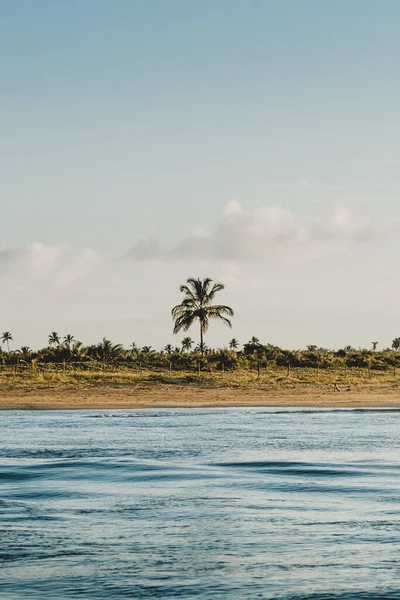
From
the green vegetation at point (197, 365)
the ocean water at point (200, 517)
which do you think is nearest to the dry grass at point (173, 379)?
the green vegetation at point (197, 365)

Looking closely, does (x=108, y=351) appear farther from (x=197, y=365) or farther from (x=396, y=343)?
(x=396, y=343)

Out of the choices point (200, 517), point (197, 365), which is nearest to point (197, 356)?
point (197, 365)

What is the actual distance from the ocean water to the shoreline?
64.1ft

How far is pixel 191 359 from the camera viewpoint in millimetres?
74875

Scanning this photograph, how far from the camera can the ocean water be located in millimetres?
10297

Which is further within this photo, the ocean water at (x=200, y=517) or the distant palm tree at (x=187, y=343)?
the distant palm tree at (x=187, y=343)

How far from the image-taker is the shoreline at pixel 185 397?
5016 centimetres

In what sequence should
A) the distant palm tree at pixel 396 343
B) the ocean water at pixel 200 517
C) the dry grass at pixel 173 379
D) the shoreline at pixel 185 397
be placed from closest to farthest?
1. the ocean water at pixel 200 517
2. the shoreline at pixel 185 397
3. the dry grass at pixel 173 379
4. the distant palm tree at pixel 396 343

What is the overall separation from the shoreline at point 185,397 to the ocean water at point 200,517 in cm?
1953

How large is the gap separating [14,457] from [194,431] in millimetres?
10266

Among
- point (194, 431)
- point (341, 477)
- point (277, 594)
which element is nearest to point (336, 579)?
point (277, 594)

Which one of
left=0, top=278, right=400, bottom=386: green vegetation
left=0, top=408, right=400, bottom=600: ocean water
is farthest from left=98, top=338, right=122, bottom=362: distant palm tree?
left=0, top=408, right=400, bottom=600: ocean water

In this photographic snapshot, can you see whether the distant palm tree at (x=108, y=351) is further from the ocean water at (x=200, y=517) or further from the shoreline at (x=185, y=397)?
the ocean water at (x=200, y=517)

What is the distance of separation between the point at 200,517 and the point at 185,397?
39.9 m
